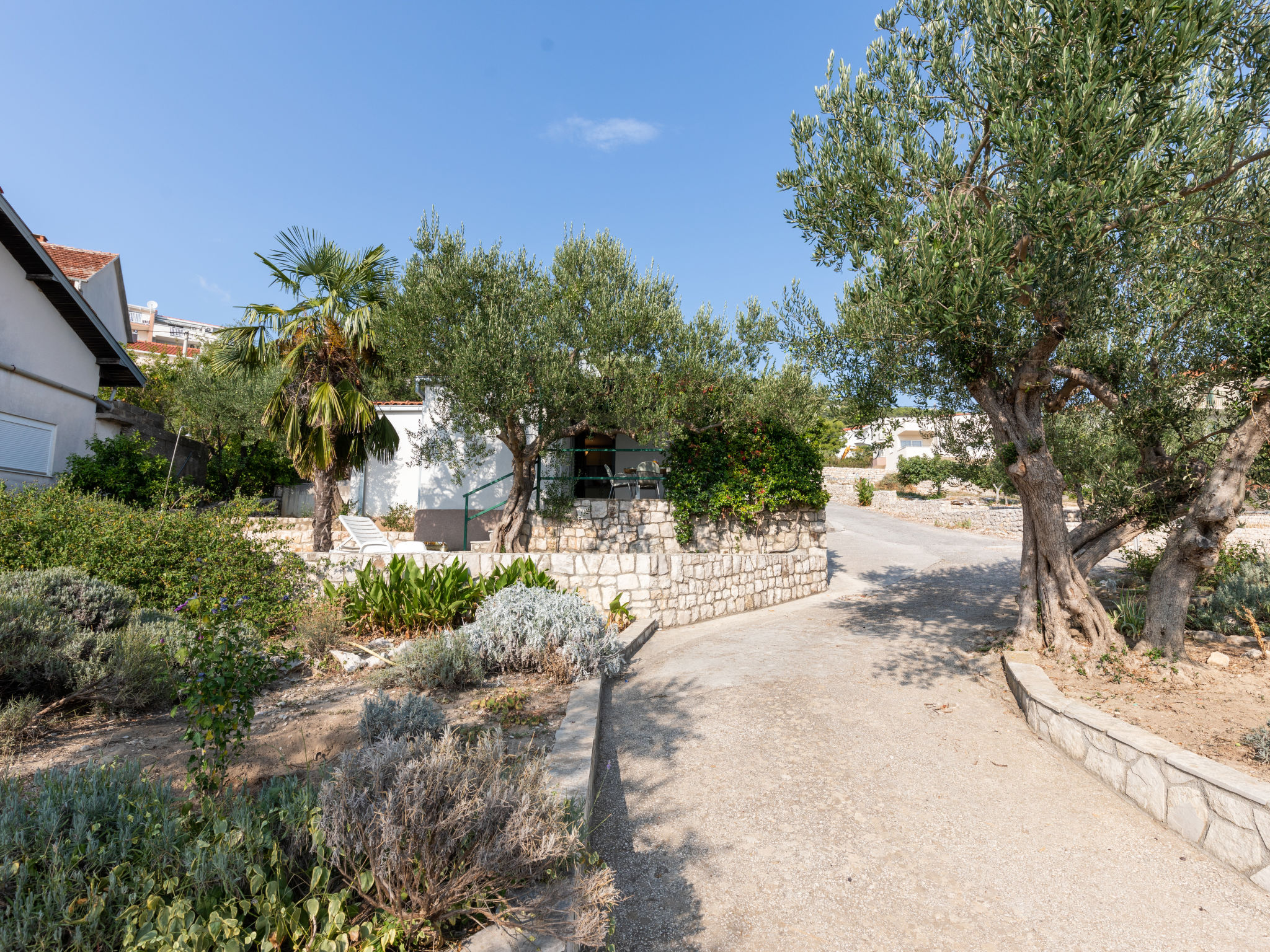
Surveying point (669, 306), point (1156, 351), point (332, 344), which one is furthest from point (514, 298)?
point (1156, 351)

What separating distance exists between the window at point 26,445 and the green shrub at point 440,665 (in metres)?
9.07

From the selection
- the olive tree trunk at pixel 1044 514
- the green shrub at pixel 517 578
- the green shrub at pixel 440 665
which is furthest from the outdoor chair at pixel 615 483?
the olive tree trunk at pixel 1044 514

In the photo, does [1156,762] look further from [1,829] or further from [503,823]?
[1,829]

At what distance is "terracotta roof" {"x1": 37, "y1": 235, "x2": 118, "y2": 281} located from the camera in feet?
56.5

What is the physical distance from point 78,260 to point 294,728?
69.5ft

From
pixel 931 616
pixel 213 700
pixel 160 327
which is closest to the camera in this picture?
pixel 213 700

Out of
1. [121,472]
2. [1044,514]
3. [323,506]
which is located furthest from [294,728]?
[121,472]

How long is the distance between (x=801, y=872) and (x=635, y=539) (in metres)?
8.98

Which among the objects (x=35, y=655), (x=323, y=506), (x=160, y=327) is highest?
(x=160, y=327)

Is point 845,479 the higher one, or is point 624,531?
point 845,479

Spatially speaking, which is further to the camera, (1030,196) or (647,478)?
(647,478)

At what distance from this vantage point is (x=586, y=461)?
16016 millimetres

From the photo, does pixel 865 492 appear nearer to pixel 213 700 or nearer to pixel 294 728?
pixel 294 728

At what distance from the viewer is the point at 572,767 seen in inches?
159
